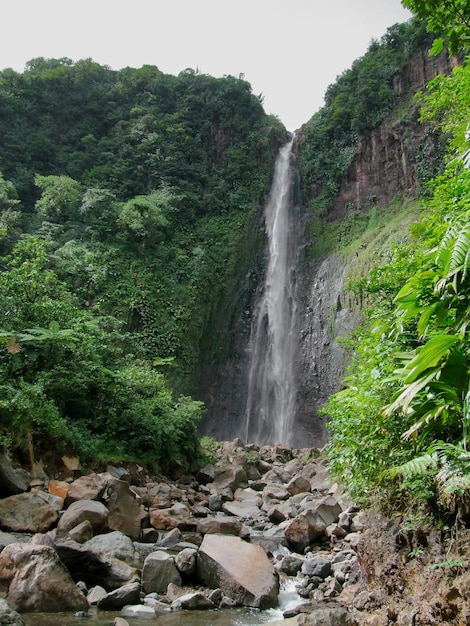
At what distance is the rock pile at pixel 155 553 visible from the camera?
13.7 ft

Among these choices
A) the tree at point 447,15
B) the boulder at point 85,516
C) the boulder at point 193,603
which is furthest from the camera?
the boulder at point 85,516

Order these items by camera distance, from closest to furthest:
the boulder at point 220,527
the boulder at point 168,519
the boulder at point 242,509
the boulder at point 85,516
Result: the boulder at point 85,516 → the boulder at point 220,527 → the boulder at point 168,519 → the boulder at point 242,509

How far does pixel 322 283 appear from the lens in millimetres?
22328

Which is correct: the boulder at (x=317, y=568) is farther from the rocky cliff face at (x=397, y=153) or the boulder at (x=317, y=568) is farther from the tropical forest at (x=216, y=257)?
the rocky cliff face at (x=397, y=153)

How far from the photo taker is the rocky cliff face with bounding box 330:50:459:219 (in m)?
22.0

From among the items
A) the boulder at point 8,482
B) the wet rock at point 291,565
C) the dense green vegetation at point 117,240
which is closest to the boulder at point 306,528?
the wet rock at point 291,565

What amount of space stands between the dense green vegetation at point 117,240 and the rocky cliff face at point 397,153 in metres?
5.08

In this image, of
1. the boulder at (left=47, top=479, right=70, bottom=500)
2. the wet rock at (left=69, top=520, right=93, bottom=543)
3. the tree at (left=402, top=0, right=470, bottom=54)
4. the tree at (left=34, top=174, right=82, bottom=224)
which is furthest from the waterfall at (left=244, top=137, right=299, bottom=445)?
the tree at (left=402, top=0, right=470, bottom=54)

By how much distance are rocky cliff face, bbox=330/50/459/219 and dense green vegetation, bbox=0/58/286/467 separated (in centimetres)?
508

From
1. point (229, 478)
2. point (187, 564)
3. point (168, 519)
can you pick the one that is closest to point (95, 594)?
point (187, 564)

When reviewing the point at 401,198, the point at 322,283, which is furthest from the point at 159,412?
the point at 401,198

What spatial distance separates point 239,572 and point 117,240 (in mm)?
17521

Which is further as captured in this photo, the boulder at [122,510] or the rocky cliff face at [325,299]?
the rocky cliff face at [325,299]

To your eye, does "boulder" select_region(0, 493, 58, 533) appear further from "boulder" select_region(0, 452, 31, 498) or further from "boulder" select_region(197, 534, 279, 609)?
"boulder" select_region(197, 534, 279, 609)
